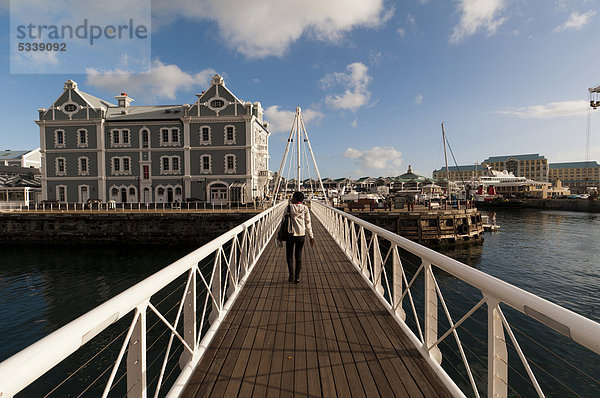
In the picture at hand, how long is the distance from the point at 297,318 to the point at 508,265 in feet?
57.7

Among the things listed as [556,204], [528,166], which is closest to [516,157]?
[528,166]

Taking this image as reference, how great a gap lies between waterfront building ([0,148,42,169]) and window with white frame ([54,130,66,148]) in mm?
20323

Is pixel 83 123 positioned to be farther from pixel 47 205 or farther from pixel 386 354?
pixel 386 354

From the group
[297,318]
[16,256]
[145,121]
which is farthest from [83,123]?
[297,318]

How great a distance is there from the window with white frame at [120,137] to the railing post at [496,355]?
3660 cm

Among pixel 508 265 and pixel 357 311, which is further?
pixel 508 265

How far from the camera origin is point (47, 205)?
98.2ft

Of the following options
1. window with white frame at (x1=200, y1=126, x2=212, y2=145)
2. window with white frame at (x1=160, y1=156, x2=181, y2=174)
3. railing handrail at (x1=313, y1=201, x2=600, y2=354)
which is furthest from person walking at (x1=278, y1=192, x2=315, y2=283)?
window with white frame at (x1=160, y1=156, x2=181, y2=174)

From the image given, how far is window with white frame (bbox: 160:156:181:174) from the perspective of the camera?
3091cm

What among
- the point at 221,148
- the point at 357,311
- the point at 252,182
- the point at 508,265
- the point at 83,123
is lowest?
the point at 508,265

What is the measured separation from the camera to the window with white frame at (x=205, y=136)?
99.8 feet

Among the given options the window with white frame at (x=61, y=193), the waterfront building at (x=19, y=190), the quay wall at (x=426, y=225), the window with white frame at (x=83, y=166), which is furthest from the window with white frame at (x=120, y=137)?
the quay wall at (x=426, y=225)

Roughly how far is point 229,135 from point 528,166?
135245 mm

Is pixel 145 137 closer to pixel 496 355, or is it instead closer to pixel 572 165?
pixel 496 355
